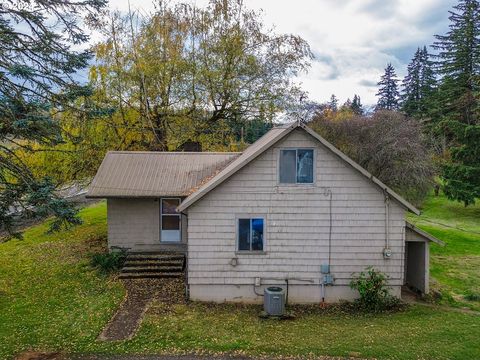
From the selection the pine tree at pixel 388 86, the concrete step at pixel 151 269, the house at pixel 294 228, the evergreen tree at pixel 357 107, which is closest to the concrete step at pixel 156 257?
the concrete step at pixel 151 269

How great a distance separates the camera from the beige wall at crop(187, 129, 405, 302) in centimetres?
1230

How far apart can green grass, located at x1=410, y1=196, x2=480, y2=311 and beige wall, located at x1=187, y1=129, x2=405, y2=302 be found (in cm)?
303

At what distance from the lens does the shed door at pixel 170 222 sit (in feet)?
52.4

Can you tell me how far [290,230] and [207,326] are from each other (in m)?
3.95

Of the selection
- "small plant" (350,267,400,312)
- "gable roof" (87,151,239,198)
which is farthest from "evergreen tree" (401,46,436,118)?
"small plant" (350,267,400,312)

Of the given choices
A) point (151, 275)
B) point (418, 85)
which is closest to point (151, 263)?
point (151, 275)

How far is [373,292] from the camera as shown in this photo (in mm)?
11930

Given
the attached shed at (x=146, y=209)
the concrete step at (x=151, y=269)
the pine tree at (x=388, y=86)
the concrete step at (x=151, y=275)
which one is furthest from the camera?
the pine tree at (x=388, y=86)

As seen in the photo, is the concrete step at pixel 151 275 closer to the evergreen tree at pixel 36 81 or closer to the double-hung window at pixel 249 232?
the double-hung window at pixel 249 232

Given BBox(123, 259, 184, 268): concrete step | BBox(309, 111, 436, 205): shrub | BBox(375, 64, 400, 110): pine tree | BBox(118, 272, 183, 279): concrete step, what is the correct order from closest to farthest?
BBox(118, 272, 183, 279): concrete step → BBox(123, 259, 184, 268): concrete step → BBox(309, 111, 436, 205): shrub → BBox(375, 64, 400, 110): pine tree

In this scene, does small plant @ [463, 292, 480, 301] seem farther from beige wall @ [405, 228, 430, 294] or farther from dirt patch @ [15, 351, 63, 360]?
dirt patch @ [15, 351, 63, 360]

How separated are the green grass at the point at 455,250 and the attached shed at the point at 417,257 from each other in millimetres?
880

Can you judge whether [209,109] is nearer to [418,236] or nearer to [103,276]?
[103,276]

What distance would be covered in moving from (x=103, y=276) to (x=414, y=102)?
46630 mm
